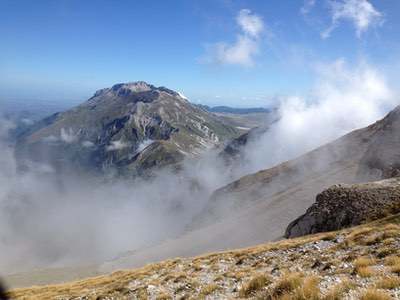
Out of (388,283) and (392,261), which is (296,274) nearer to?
(388,283)

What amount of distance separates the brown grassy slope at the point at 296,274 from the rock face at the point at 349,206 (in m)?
13.6

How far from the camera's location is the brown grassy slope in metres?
14.1

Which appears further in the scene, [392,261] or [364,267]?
[392,261]

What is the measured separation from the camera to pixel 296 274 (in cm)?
1736

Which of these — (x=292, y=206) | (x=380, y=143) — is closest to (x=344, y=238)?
(x=292, y=206)

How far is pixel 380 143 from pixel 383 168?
2229cm

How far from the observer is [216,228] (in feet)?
426

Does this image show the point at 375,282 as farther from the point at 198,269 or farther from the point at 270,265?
the point at 198,269

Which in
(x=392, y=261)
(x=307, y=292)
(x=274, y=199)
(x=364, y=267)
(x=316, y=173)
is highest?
(x=316, y=173)

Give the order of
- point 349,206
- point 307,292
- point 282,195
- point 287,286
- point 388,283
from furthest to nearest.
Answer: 1. point 282,195
2. point 349,206
3. point 287,286
4. point 307,292
5. point 388,283

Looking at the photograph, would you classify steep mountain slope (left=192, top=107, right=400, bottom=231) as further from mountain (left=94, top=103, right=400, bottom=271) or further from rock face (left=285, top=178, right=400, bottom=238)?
rock face (left=285, top=178, right=400, bottom=238)

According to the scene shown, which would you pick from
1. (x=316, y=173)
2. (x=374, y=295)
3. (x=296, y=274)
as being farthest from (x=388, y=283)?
(x=316, y=173)

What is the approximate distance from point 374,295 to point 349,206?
44.4 metres

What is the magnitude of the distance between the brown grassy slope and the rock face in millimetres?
13631
